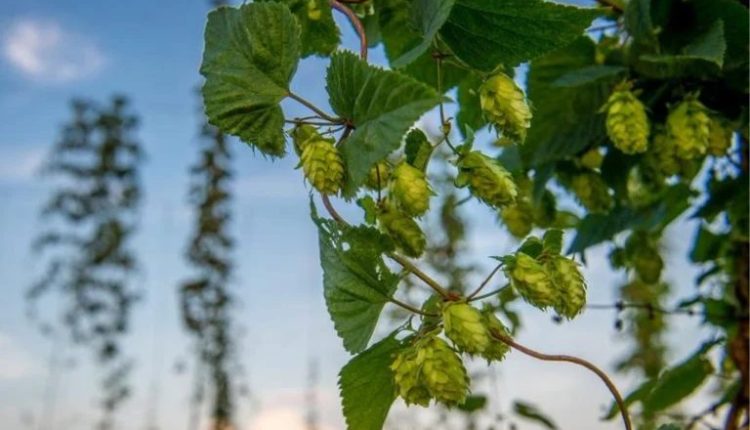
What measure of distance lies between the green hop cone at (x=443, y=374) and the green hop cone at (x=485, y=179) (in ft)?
0.25

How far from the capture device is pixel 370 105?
1.44 feet

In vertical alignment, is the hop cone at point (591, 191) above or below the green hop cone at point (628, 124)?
above

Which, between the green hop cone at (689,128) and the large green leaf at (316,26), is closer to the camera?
the large green leaf at (316,26)

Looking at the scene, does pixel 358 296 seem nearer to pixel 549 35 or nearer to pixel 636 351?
pixel 549 35

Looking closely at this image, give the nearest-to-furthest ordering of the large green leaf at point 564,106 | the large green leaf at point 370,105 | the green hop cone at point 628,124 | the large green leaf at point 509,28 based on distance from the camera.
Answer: the large green leaf at point 370,105 → the large green leaf at point 509,28 → the green hop cone at point 628,124 → the large green leaf at point 564,106

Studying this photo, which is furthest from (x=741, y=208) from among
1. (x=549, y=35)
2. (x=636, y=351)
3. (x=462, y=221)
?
(x=636, y=351)

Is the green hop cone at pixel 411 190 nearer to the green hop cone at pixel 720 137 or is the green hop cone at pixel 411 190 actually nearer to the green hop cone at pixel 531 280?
the green hop cone at pixel 531 280

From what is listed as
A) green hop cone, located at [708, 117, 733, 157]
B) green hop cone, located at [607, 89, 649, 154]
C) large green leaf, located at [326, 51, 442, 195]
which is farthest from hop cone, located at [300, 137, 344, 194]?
green hop cone, located at [708, 117, 733, 157]

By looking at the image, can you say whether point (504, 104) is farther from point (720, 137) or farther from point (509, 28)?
point (720, 137)

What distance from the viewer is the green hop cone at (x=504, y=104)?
0.50 m

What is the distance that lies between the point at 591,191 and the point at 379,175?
0.52 meters

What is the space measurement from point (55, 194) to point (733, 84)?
8345mm

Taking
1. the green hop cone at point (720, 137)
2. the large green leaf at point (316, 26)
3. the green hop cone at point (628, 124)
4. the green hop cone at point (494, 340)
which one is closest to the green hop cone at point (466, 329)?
the green hop cone at point (494, 340)

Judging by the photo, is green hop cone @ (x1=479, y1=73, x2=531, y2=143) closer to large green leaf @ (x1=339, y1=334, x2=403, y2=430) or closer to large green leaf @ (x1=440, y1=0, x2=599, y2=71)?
large green leaf @ (x1=440, y1=0, x2=599, y2=71)
